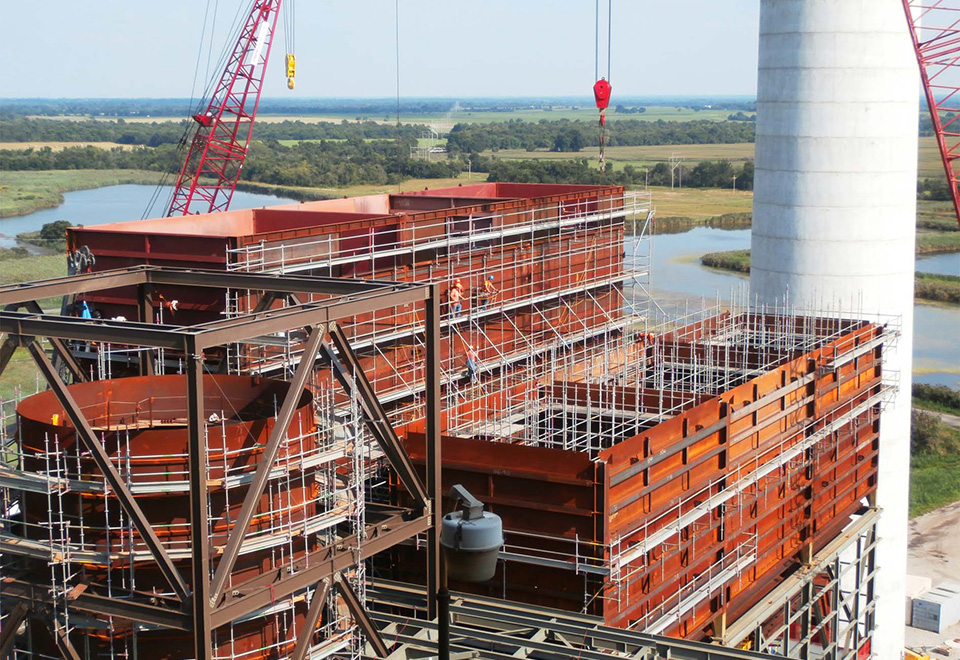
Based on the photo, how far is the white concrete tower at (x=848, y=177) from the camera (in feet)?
105

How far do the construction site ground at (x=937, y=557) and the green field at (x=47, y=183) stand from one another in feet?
332

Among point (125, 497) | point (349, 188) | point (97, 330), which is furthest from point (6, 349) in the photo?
point (349, 188)

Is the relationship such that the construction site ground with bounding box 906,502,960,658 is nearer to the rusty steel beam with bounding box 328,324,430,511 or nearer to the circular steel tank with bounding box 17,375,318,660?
the rusty steel beam with bounding box 328,324,430,511

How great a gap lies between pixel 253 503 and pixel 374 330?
1087cm

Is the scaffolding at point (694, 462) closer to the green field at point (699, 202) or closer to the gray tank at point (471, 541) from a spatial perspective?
the gray tank at point (471, 541)

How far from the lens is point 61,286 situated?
16594mm

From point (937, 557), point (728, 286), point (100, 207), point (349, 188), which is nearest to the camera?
point (937, 557)

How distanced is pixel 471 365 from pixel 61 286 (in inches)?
471

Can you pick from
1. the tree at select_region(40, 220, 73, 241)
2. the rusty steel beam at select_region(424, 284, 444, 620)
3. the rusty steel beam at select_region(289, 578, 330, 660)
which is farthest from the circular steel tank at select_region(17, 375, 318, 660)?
the tree at select_region(40, 220, 73, 241)

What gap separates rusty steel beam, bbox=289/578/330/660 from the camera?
14.1m

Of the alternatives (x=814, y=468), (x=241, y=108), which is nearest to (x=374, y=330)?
(x=814, y=468)

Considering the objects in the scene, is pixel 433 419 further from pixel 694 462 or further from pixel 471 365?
pixel 471 365

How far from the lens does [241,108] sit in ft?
169

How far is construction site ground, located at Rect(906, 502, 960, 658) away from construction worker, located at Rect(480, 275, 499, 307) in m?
17.7
